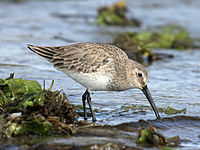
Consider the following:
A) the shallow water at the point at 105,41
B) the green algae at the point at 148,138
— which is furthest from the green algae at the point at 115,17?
the green algae at the point at 148,138

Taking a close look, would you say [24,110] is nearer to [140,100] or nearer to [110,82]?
[110,82]

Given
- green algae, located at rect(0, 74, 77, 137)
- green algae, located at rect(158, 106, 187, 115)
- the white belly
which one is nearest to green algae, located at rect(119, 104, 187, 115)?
green algae, located at rect(158, 106, 187, 115)

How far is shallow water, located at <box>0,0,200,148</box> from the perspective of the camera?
7.61 meters

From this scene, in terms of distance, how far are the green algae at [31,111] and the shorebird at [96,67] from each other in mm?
686

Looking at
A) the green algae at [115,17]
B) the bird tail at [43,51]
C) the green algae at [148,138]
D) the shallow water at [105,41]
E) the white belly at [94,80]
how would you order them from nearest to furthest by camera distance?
the green algae at [148,138]
the white belly at [94,80]
the bird tail at [43,51]
the shallow water at [105,41]
the green algae at [115,17]

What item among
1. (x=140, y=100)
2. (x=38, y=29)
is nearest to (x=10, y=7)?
(x=38, y=29)

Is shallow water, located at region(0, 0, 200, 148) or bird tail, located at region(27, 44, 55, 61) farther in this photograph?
shallow water, located at region(0, 0, 200, 148)

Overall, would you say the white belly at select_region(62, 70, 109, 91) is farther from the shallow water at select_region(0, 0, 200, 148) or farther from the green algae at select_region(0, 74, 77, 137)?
the green algae at select_region(0, 74, 77, 137)

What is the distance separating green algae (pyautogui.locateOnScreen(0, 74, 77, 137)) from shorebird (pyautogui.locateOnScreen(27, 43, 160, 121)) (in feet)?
2.25

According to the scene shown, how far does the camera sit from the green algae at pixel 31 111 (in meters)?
5.33

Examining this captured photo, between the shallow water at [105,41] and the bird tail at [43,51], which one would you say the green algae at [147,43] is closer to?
the shallow water at [105,41]

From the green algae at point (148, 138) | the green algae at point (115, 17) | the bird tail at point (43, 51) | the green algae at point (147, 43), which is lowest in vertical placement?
the green algae at point (148, 138)

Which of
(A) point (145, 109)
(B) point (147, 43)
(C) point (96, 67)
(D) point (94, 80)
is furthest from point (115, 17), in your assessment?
(D) point (94, 80)

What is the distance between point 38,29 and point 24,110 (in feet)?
31.2
